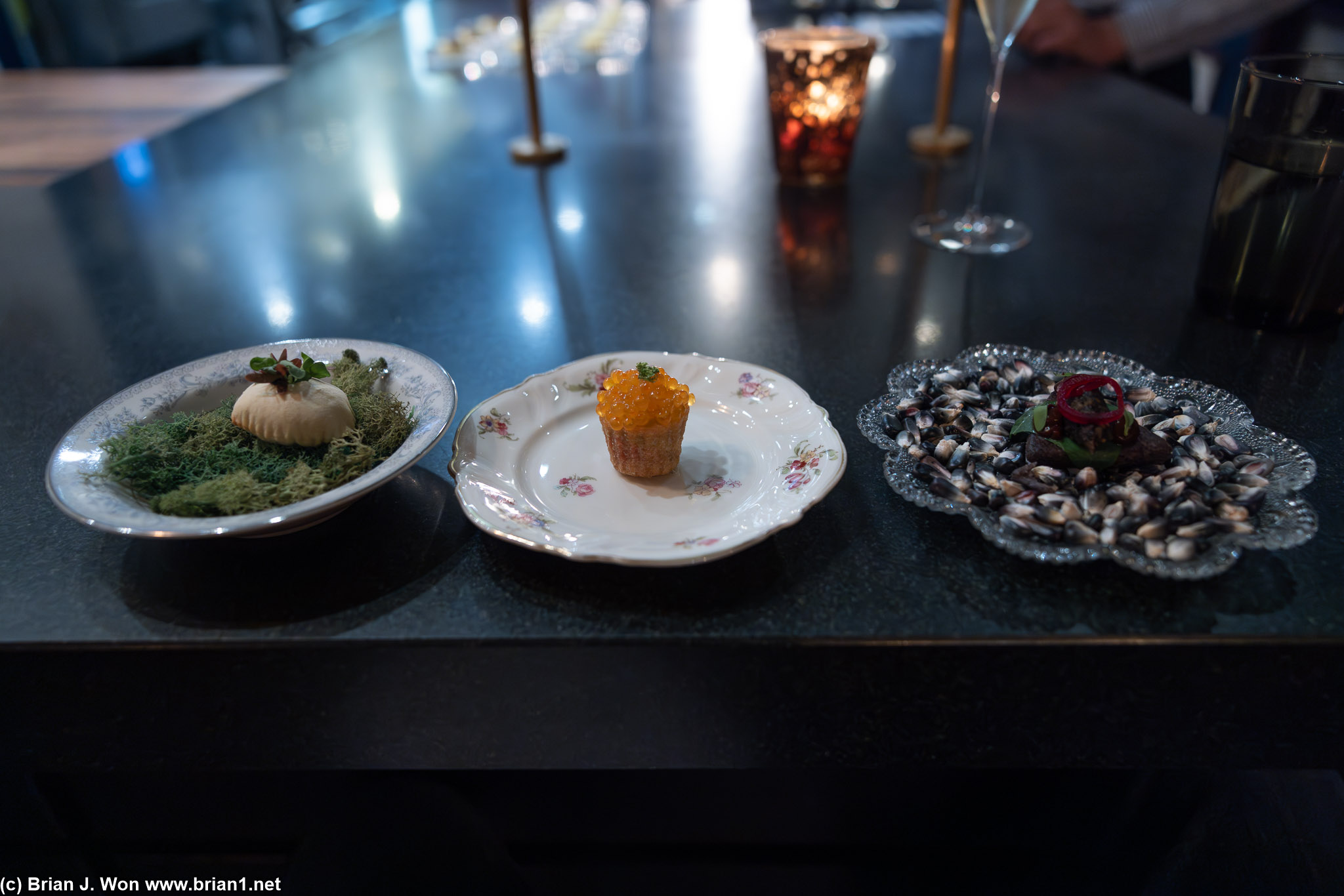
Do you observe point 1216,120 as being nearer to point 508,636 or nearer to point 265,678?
point 508,636

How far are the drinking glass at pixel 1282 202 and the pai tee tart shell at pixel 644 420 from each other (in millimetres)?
562

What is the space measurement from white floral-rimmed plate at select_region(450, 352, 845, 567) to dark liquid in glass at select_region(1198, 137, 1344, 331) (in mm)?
478

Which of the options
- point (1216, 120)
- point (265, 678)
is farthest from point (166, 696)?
point (1216, 120)

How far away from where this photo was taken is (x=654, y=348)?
32.6 inches

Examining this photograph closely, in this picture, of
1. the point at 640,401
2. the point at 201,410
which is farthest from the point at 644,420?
the point at 201,410

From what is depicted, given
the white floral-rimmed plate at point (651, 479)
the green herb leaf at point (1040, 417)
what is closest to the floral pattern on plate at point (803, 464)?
the white floral-rimmed plate at point (651, 479)

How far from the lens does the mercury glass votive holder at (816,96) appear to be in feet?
3.53

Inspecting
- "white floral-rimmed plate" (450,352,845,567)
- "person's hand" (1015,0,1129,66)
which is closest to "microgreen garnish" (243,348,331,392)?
"white floral-rimmed plate" (450,352,845,567)

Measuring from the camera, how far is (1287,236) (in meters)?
0.72

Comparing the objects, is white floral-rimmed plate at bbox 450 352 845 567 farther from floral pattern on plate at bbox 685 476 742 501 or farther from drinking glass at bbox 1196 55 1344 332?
drinking glass at bbox 1196 55 1344 332

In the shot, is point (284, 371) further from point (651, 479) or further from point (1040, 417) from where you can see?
point (1040, 417)

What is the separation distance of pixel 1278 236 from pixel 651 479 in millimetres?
606

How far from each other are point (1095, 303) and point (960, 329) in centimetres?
17

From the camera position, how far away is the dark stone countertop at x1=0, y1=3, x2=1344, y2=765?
481 millimetres
